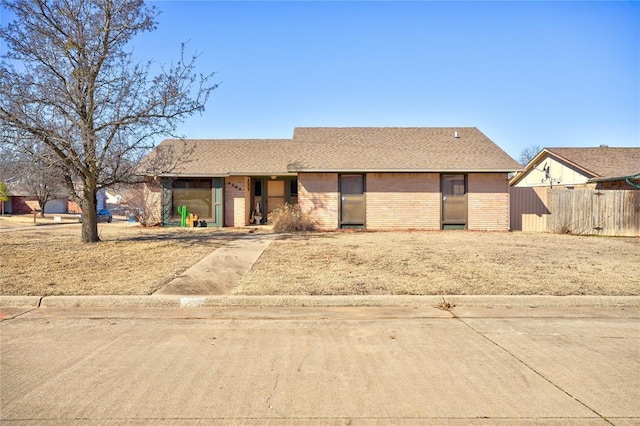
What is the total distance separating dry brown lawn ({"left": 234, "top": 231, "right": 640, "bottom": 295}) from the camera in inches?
286

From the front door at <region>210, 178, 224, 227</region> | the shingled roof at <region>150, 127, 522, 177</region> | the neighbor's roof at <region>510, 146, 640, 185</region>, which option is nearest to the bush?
the shingled roof at <region>150, 127, 522, 177</region>

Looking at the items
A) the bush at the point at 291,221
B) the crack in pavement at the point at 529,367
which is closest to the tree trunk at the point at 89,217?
the bush at the point at 291,221

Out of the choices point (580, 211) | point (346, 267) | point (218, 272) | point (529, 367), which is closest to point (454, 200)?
point (580, 211)

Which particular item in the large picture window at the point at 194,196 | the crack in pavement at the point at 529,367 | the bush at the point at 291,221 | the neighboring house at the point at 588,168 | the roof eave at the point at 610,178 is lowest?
the crack in pavement at the point at 529,367

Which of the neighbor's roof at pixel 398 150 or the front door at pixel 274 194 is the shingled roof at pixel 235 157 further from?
the neighbor's roof at pixel 398 150

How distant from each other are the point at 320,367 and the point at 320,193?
13.6m

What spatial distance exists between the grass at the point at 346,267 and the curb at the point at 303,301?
10.0 inches

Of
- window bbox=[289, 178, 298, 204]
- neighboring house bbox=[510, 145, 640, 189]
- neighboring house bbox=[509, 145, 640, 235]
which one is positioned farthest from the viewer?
window bbox=[289, 178, 298, 204]

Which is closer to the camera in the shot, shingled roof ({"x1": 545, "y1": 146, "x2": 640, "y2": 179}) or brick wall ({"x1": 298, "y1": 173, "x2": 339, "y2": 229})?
brick wall ({"x1": 298, "y1": 173, "x2": 339, "y2": 229})

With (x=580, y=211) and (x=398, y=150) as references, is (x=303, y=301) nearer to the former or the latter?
(x=398, y=150)

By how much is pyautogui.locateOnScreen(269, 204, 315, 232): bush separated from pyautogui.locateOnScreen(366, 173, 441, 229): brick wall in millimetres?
2609

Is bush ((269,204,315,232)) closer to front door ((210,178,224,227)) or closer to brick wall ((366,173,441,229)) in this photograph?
brick wall ((366,173,441,229))


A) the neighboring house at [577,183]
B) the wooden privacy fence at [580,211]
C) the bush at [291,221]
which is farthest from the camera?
the neighboring house at [577,183]

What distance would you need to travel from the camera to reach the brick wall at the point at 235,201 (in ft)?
65.4
